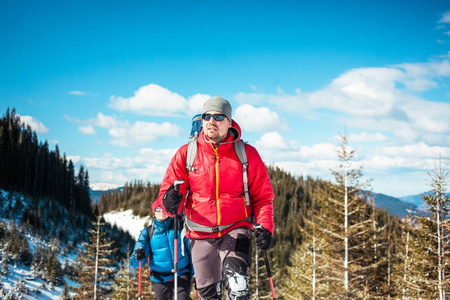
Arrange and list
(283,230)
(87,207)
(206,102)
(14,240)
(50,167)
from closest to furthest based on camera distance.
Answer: (206,102), (14,240), (283,230), (50,167), (87,207)

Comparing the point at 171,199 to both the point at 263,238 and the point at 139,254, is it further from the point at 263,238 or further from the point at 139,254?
the point at 139,254

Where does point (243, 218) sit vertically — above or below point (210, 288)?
above

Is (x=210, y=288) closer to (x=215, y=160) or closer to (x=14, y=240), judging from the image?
(x=215, y=160)

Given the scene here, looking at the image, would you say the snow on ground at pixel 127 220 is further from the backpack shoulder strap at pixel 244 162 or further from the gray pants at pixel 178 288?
the backpack shoulder strap at pixel 244 162

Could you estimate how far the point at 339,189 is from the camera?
62.7 ft

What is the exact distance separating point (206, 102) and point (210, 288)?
2.12 metres

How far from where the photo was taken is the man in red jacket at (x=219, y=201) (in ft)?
11.6

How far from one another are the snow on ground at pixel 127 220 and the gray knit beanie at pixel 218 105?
11251cm

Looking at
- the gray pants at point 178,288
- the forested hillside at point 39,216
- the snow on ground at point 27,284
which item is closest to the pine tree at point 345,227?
the forested hillside at point 39,216

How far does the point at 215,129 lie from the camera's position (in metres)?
3.66

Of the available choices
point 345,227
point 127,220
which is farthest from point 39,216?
point 127,220

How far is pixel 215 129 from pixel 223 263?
1.48 metres

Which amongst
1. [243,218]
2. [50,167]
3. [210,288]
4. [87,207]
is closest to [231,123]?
[243,218]

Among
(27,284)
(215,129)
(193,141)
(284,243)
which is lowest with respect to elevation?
(284,243)
